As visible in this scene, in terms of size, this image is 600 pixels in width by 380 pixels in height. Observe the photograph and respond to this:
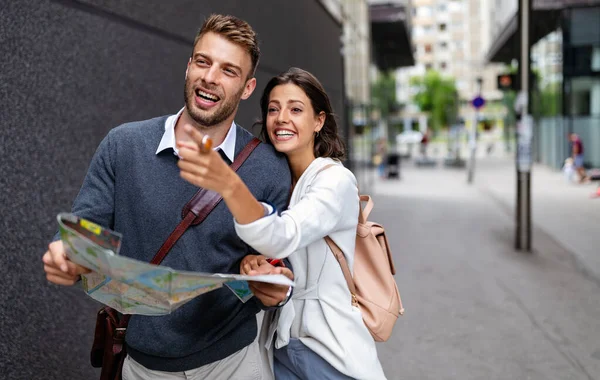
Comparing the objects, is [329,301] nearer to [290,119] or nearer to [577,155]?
[290,119]

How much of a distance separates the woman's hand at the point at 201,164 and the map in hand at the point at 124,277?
0.76 feet

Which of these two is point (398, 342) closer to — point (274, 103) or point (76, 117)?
point (76, 117)

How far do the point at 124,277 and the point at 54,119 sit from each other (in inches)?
99.5

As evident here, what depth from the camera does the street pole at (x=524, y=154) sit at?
1043 cm

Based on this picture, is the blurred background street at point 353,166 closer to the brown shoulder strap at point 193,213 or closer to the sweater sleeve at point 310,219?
the sweater sleeve at point 310,219

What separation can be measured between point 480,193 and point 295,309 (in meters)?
19.4

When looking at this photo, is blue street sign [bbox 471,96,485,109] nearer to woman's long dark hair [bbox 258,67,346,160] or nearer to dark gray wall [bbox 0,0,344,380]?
dark gray wall [bbox 0,0,344,380]

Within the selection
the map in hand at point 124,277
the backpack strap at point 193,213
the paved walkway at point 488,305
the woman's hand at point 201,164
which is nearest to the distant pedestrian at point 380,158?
the paved walkway at point 488,305

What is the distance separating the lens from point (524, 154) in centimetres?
1067

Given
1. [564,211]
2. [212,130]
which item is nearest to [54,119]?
[212,130]

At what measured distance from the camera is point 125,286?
1.93 meters

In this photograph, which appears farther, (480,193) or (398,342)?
(480,193)

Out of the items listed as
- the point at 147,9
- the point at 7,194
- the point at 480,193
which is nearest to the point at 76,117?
the point at 7,194

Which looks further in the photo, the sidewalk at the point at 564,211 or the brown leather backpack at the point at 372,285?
the sidewalk at the point at 564,211
